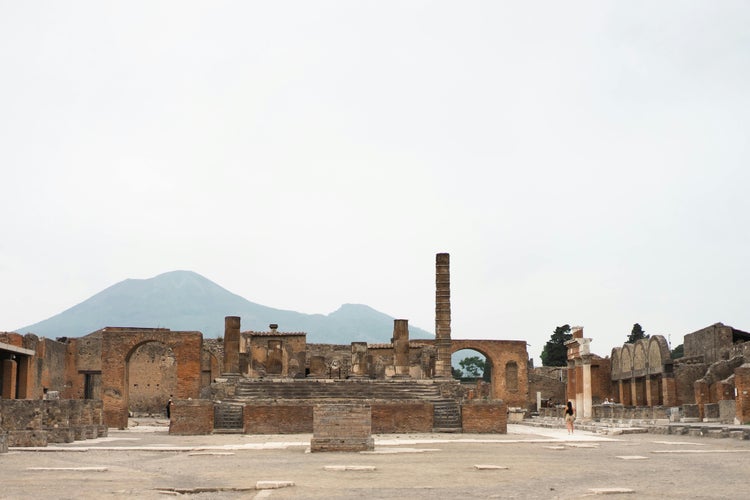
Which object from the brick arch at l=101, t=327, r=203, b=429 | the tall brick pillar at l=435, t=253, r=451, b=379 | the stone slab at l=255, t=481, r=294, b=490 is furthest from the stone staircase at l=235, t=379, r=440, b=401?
the stone slab at l=255, t=481, r=294, b=490

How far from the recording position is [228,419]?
24.8 meters

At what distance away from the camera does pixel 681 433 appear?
910 inches

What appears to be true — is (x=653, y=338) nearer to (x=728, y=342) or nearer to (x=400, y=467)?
(x=728, y=342)

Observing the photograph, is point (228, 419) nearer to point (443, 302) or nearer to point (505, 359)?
point (443, 302)

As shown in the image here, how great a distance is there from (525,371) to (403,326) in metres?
13.7

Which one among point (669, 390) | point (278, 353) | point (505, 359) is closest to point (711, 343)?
point (669, 390)

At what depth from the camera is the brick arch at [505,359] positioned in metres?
47.7

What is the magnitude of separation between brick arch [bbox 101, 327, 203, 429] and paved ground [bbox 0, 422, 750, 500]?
12.7m

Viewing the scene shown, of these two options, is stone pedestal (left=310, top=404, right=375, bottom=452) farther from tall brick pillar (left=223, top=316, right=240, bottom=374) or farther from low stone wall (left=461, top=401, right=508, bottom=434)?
tall brick pillar (left=223, top=316, right=240, bottom=374)

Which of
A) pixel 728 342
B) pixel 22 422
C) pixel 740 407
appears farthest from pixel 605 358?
pixel 22 422

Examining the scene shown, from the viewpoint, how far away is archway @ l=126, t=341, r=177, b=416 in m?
43.6

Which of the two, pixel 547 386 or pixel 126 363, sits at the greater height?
pixel 126 363

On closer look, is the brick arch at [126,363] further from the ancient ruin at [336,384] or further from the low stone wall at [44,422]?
the low stone wall at [44,422]

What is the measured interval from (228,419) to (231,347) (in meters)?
8.17
